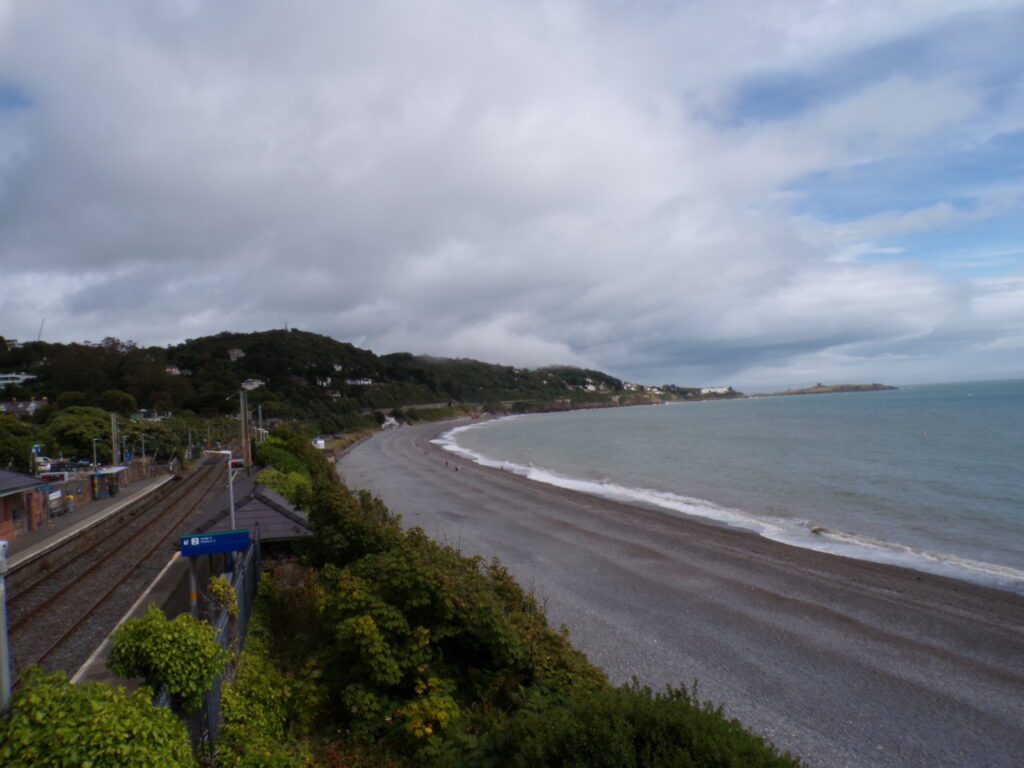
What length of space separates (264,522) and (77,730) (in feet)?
35.3

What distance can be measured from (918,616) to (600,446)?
162ft

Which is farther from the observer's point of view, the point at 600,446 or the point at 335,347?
the point at 335,347

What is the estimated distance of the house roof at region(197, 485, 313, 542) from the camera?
12648 millimetres

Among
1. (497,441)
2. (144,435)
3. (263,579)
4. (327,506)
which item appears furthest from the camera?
(497,441)

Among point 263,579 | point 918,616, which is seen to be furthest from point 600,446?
point 263,579

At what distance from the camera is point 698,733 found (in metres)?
3.90

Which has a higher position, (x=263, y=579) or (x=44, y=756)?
(x=44, y=756)

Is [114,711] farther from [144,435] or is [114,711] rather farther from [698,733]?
[144,435]

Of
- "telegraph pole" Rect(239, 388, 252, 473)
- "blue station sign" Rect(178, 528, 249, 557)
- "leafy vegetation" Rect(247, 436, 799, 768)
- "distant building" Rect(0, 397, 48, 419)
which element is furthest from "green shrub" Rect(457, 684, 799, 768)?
"distant building" Rect(0, 397, 48, 419)

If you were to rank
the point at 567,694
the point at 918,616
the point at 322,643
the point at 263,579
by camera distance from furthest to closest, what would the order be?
the point at 918,616, the point at 263,579, the point at 322,643, the point at 567,694

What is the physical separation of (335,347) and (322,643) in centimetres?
14520

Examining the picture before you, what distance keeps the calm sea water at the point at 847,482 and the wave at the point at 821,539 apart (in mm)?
52

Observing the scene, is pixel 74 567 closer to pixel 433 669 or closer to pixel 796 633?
pixel 433 669

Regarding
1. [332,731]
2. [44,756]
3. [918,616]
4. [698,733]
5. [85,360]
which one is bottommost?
[918,616]
